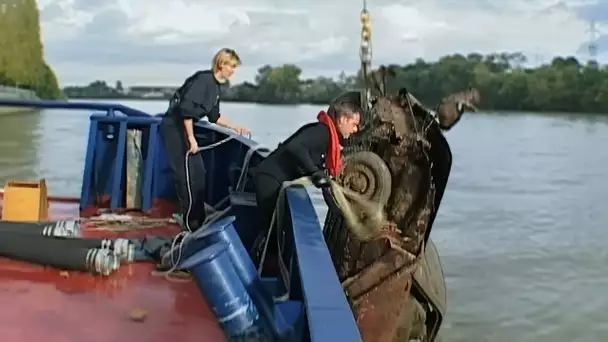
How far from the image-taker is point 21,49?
136ft

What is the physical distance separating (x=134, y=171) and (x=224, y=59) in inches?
54.0

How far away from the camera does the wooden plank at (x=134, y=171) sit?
6090 millimetres

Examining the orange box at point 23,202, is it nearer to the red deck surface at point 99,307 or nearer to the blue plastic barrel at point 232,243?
the red deck surface at point 99,307

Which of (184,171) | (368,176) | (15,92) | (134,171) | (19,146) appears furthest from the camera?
(15,92)

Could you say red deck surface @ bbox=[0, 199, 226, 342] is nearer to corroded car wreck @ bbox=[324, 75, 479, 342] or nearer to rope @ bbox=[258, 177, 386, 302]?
rope @ bbox=[258, 177, 386, 302]

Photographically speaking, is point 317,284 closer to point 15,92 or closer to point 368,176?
point 368,176

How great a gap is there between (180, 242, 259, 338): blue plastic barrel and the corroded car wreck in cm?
167

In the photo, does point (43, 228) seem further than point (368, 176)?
No

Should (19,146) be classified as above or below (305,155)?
below

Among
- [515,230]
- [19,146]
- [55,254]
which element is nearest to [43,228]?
[55,254]

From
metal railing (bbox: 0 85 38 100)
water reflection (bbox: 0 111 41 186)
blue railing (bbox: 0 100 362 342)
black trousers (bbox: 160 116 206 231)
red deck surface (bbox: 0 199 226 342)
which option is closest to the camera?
blue railing (bbox: 0 100 362 342)

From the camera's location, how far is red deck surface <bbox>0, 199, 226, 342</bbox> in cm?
358

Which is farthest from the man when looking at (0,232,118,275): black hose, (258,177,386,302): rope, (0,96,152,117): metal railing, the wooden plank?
(0,96,152,117): metal railing

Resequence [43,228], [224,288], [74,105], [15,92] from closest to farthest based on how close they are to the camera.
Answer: [224,288]
[43,228]
[74,105]
[15,92]
